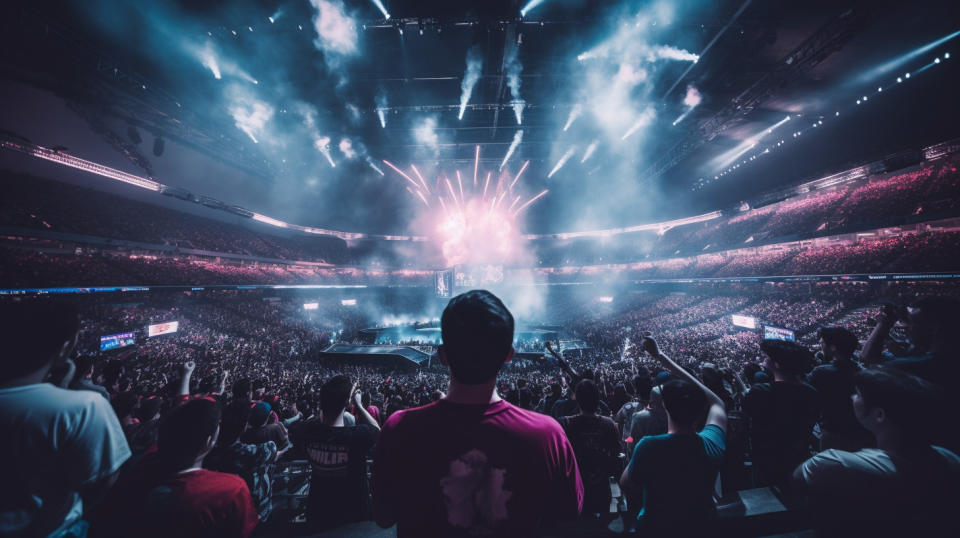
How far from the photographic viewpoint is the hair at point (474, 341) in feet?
4.21

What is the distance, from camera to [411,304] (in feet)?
128

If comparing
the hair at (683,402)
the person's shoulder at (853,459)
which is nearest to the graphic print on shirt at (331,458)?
the hair at (683,402)

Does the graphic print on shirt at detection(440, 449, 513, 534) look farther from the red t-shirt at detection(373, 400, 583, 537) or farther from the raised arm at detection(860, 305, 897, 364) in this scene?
the raised arm at detection(860, 305, 897, 364)

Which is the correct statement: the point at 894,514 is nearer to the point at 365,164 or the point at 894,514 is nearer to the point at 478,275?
the point at 365,164

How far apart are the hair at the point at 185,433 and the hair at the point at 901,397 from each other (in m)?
3.92

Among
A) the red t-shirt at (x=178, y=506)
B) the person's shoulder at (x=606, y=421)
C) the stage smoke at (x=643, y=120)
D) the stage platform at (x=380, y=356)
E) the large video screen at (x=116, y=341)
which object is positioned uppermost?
the stage smoke at (x=643, y=120)

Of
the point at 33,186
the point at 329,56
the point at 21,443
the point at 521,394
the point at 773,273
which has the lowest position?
the point at 521,394

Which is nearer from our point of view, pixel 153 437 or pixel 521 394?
pixel 153 437

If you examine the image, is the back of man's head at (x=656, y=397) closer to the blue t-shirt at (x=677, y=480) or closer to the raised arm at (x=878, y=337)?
the blue t-shirt at (x=677, y=480)

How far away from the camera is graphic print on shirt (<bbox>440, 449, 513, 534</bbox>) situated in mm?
1163

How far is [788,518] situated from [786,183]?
34592 millimetres

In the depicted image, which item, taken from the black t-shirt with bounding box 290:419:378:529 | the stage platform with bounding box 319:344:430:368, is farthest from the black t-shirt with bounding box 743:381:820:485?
the stage platform with bounding box 319:344:430:368

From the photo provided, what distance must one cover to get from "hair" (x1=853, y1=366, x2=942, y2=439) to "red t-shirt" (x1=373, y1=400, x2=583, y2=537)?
200 cm

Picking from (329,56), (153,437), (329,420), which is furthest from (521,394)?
(329,56)
